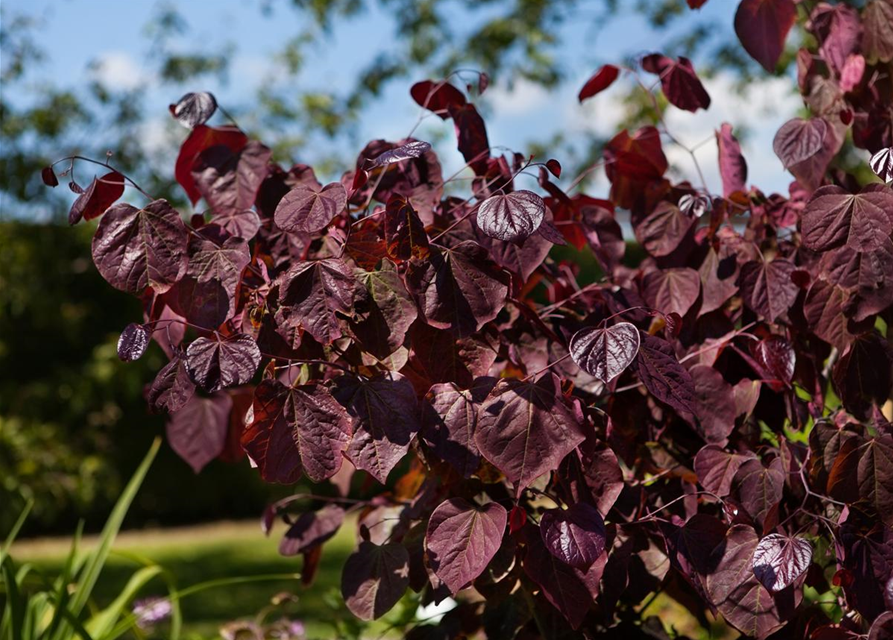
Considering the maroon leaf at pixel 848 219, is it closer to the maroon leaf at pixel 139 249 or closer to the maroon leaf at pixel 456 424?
the maroon leaf at pixel 456 424

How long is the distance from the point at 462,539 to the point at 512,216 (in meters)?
0.47

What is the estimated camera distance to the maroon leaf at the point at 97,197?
54.9 inches

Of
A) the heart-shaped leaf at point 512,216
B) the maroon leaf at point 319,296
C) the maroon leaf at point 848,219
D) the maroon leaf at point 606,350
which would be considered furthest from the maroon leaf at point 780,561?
the maroon leaf at point 319,296

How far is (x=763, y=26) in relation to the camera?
1905 mm

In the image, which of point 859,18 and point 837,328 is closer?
point 837,328

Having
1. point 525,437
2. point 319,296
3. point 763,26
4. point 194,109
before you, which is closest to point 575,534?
point 525,437

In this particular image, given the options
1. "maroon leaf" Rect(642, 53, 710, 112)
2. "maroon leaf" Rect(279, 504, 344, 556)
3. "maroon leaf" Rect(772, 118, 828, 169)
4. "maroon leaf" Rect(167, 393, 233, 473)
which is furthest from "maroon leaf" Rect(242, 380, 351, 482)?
"maroon leaf" Rect(642, 53, 710, 112)

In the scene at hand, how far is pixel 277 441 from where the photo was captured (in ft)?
4.27

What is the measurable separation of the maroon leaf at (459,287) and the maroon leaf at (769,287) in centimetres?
49

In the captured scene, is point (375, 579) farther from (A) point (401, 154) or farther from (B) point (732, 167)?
(B) point (732, 167)

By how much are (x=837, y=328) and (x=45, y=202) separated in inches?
273

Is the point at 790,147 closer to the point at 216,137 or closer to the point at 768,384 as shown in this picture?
the point at 768,384

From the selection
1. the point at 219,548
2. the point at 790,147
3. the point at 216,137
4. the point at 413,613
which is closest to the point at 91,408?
the point at 219,548

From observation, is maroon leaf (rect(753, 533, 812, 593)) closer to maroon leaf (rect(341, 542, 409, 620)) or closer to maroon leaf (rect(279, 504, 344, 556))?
maroon leaf (rect(341, 542, 409, 620))
